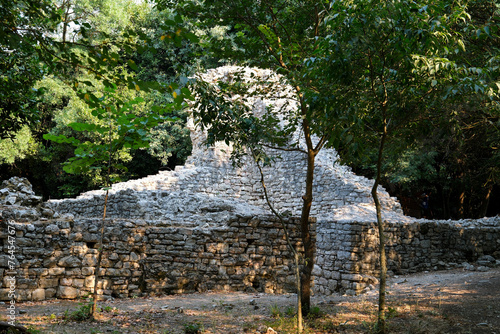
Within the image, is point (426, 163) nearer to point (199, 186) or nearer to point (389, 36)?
point (199, 186)

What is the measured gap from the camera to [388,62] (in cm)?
478

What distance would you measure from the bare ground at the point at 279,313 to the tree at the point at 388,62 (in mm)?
842

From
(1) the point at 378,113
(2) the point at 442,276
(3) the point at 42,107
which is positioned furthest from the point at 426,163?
(3) the point at 42,107

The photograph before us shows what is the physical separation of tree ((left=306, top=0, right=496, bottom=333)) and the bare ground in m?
0.84

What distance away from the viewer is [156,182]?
14867 mm

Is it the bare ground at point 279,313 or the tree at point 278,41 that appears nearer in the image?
the bare ground at point 279,313

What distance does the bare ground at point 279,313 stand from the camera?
5164 mm

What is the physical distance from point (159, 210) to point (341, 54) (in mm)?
9357

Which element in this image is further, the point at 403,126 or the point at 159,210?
the point at 159,210

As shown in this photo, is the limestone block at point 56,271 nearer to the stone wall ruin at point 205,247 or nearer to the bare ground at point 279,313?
the stone wall ruin at point 205,247

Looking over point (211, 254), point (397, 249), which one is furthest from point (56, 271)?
point (397, 249)

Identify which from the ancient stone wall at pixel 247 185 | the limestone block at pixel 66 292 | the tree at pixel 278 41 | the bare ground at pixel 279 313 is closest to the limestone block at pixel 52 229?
the limestone block at pixel 66 292

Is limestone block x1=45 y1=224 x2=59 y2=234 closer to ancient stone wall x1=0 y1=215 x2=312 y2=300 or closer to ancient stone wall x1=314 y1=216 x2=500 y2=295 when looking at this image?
ancient stone wall x1=0 y1=215 x2=312 y2=300

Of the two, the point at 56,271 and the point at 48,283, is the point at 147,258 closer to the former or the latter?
the point at 56,271
